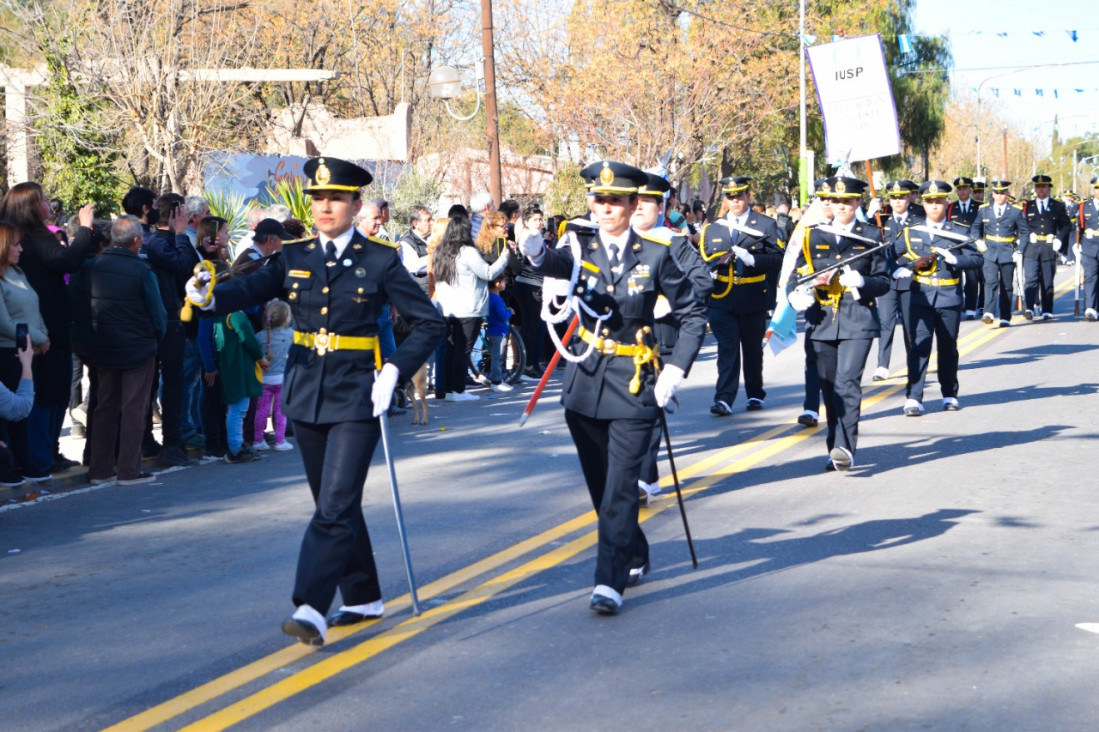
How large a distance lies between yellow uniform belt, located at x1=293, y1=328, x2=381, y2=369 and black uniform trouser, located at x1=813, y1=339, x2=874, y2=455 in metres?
4.70

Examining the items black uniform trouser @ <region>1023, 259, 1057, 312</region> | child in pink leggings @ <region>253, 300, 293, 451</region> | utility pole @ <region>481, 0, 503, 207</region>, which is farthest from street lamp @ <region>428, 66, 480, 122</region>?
child in pink leggings @ <region>253, 300, 293, 451</region>

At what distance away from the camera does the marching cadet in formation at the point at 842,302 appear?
32.7ft

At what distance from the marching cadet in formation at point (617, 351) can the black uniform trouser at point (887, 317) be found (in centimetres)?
838

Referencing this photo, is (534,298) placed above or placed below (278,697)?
above

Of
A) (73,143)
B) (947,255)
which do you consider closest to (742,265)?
(947,255)

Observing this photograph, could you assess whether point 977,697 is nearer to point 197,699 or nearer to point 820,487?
point 197,699

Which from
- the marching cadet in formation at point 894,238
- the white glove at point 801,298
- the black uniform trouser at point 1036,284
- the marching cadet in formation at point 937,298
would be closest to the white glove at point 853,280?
the white glove at point 801,298

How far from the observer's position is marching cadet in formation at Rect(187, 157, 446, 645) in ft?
19.5

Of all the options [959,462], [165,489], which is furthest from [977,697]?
[165,489]

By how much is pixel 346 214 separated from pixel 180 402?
534 centimetres

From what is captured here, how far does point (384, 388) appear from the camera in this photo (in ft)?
19.4

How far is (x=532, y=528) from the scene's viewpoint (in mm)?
8297

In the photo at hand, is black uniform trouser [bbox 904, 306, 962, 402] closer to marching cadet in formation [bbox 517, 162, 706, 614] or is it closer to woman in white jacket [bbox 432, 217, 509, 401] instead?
woman in white jacket [bbox 432, 217, 509, 401]

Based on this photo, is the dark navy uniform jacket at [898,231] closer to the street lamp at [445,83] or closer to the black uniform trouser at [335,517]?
the black uniform trouser at [335,517]
